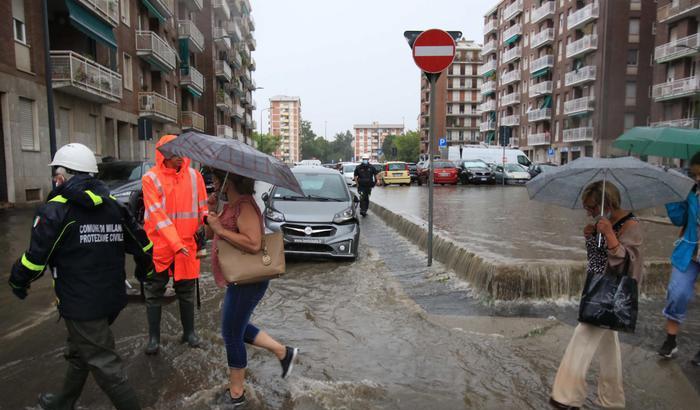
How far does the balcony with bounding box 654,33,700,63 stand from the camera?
126ft

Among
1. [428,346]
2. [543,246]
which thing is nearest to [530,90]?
[543,246]

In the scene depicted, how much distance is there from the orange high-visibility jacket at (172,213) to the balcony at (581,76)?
55.3 meters

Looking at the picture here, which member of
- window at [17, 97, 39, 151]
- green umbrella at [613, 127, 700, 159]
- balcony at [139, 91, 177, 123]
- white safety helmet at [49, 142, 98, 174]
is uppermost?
balcony at [139, 91, 177, 123]

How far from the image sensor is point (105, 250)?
10.1 ft

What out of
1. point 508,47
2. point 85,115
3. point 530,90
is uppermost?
point 508,47

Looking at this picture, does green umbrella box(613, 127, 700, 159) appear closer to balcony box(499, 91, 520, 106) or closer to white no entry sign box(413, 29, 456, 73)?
white no entry sign box(413, 29, 456, 73)

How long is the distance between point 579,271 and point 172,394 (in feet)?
15.9

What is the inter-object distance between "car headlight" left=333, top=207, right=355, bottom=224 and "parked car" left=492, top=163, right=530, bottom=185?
24586mm

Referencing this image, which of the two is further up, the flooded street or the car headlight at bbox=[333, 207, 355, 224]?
the car headlight at bbox=[333, 207, 355, 224]

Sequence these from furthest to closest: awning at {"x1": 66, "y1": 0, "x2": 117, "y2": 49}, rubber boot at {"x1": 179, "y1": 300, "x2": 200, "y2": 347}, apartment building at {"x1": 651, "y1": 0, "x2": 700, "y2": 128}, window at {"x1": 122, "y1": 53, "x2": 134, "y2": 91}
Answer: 1. apartment building at {"x1": 651, "y1": 0, "x2": 700, "y2": 128}
2. window at {"x1": 122, "y1": 53, "x2": 134, "y2": 91}
3. awning at {"x1": 66, "y1": 0, "x2": 117, "y2": 49}
4. rubber boot at {"x1": 179, "y1": 300, "x2": 200, "y2": 347}

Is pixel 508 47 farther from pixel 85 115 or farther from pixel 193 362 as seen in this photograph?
pixel 193 362

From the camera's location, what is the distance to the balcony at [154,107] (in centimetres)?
3016

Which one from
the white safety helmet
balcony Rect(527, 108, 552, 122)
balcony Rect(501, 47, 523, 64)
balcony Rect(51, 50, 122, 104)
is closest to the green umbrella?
the white safety helmet

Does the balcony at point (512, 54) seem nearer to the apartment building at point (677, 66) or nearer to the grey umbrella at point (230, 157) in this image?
the apartment building at point (677, 66)
